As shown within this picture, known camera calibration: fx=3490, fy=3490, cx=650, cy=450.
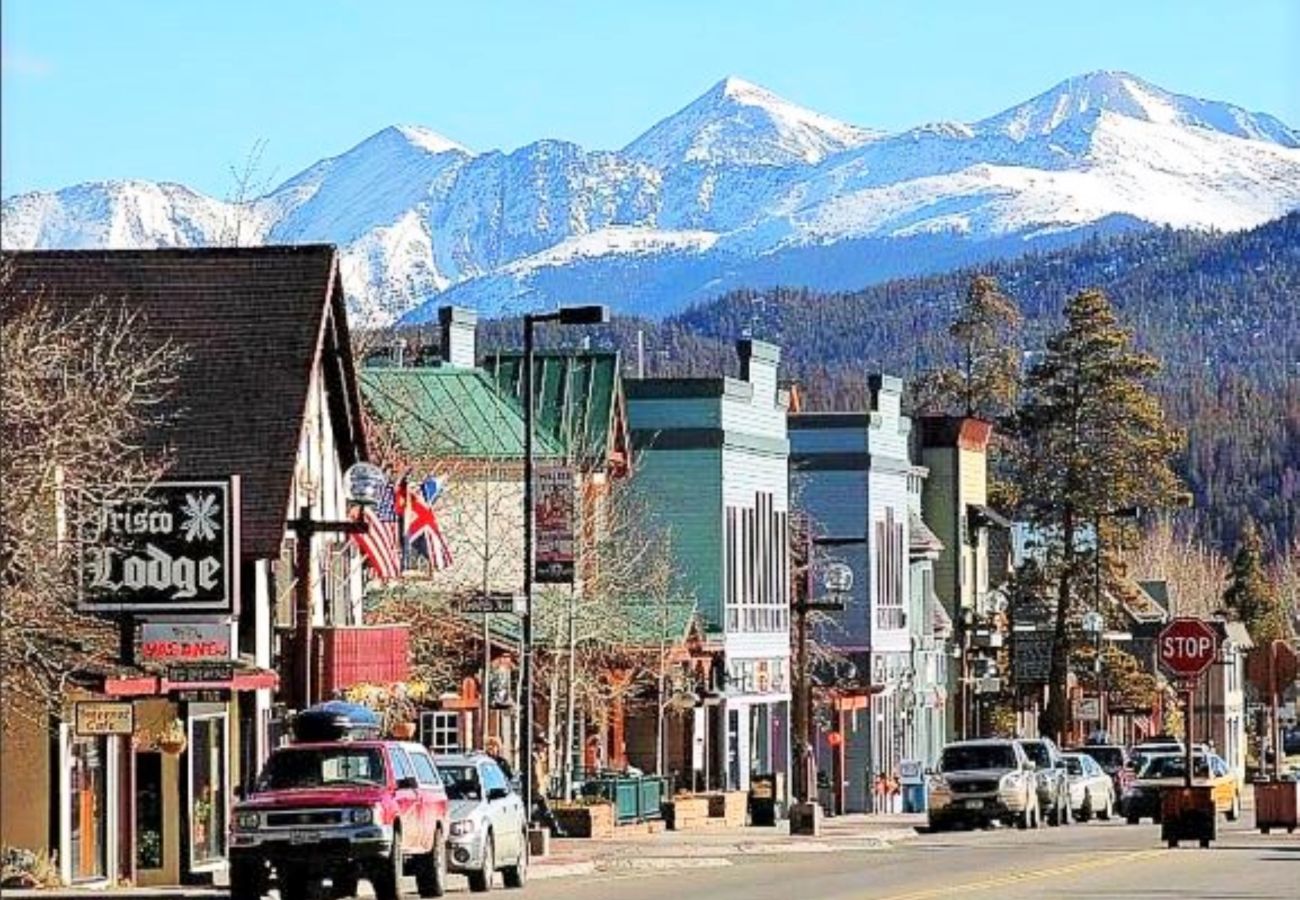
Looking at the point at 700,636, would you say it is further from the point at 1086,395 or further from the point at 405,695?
the point at 1086,395

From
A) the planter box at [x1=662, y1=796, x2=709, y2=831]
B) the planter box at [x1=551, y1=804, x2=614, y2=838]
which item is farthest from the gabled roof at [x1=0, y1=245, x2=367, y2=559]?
the planter box at [x1=662, y1=796, x2=709, y2=831]

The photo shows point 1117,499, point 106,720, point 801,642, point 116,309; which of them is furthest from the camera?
point 1117,499

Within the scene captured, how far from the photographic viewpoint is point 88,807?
45.0 metres

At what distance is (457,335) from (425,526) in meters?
20.6

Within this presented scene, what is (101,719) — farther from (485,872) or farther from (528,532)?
(528,532)

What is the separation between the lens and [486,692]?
6034 centimetres

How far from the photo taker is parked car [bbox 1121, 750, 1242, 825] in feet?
237

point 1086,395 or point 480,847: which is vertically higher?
point 1086,395

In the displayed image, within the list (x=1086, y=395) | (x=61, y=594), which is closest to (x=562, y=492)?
(x=61, y=594)

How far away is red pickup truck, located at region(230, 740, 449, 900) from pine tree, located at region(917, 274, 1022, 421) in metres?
81.5

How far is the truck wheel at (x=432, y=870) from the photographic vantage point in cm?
4012

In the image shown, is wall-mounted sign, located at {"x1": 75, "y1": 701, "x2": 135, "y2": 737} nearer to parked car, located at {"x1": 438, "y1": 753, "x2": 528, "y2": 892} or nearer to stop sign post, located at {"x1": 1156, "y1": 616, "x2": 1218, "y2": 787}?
parked car, located at {"x1": 438, "y1": 753, "x2": 528, "y2": 892}

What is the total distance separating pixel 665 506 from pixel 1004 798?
13.3m

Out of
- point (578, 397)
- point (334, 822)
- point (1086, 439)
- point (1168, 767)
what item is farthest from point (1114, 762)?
point (334, 822)
